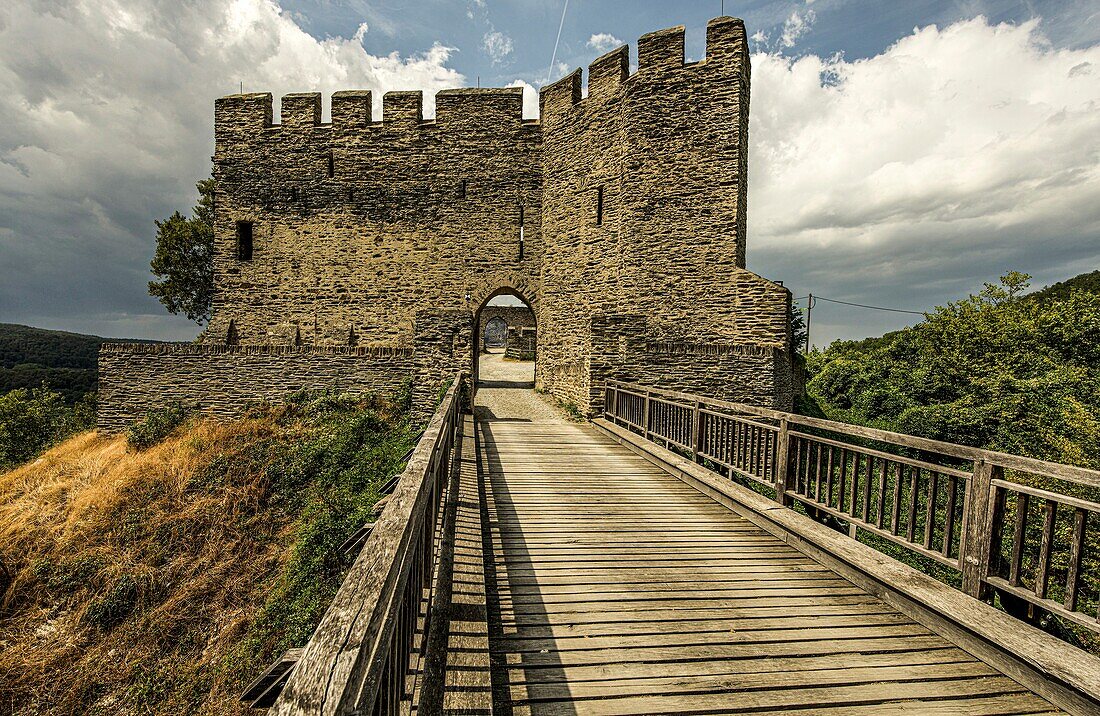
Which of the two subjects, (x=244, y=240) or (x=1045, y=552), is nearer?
(x=1045, y=552)

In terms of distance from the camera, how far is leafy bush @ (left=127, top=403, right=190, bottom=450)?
12227mm

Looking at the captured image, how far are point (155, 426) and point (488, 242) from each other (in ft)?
33.9

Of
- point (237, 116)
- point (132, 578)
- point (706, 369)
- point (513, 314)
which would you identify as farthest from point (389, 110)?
point (513, 314)

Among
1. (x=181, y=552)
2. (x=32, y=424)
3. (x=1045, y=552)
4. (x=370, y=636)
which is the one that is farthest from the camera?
(x=32, y=424)

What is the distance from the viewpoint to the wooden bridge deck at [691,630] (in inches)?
96.7

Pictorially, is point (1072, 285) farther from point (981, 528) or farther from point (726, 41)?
point (981, 528)

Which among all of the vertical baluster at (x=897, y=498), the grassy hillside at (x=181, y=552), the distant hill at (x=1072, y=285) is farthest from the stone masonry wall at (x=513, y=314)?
the distant hill at (x=1072, y=285)

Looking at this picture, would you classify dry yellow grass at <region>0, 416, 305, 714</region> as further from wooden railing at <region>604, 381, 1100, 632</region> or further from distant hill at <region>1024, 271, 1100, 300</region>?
distant hill at <region>1024, 271, 1100, 300</region>

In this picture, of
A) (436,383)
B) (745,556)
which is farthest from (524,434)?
(745,556)

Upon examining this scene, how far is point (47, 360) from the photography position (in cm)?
5275

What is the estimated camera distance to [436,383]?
464 inches

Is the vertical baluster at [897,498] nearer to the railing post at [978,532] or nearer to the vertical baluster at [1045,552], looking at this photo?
the railing post at [978,532]

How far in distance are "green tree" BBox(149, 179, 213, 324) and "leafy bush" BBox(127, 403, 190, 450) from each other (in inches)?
363

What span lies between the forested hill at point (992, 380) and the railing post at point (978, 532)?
43.2ft
